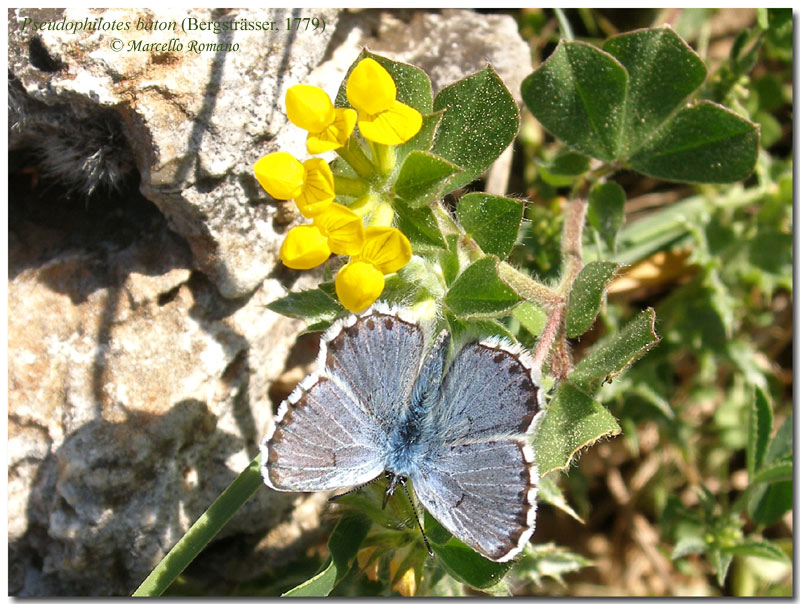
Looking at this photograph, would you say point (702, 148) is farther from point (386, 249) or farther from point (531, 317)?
point (386, 249)

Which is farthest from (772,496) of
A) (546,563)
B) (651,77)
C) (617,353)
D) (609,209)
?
(651,77)

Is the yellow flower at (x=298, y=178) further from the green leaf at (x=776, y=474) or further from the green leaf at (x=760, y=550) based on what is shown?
the green leaf at (x=760, y=550)

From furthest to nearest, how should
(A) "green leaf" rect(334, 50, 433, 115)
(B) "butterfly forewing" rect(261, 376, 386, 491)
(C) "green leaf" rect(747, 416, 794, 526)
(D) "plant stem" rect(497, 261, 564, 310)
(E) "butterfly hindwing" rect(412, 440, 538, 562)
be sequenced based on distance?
(C) "green leaf" rect(747, 416, 794, 526), (D) "plant stem" rect(497, 261, 564, 310), (A) "green leaf" rect(334, 50, 433, 115), (B) "butterfly forewing" rect(261, 376, 386, 491), (E) "butterfly hindwing" rect(412, 440, 538, 562)

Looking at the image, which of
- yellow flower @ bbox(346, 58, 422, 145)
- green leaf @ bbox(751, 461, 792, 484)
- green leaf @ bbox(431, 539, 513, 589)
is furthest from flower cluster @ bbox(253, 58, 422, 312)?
green leaf @ bbox(751, 461, 792, 484)

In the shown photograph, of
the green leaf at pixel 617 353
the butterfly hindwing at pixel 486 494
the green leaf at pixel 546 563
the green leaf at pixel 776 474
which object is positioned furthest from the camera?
the green leaf at pixel 546 563

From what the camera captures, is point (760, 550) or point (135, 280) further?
point (760, 550)

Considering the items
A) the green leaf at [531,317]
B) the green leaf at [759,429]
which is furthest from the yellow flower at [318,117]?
the green leaf at [759,429]

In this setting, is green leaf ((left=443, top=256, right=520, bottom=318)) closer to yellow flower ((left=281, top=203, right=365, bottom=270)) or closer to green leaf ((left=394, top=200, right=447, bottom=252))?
green leaf ((left=394, top=200, right=447, bottom=252))
